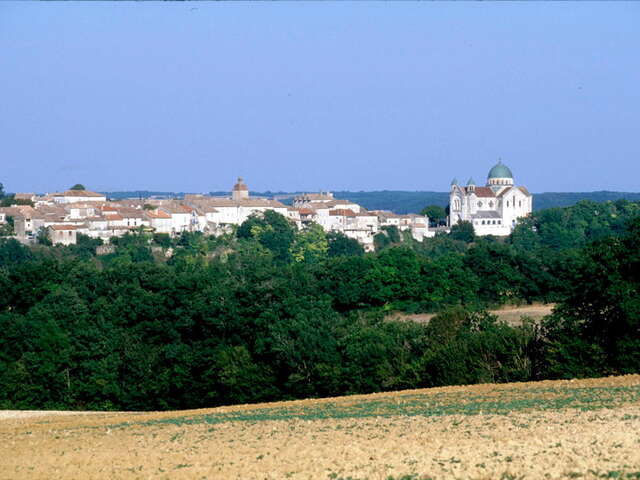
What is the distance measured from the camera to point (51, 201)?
549 ft

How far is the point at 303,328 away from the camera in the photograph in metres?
40.2

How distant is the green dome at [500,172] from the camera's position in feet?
573

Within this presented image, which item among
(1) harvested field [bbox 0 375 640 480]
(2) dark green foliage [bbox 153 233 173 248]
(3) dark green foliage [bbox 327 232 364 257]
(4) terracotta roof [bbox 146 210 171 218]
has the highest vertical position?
(4) terracotta roof [bbox 146 210 171 218]

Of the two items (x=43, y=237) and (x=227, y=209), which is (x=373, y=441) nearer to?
(x=43, y=237)

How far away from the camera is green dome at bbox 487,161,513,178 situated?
17475cm

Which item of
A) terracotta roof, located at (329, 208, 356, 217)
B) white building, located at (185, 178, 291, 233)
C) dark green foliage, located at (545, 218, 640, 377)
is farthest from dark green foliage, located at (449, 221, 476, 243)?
dark green foliage, located at (545, 218, 640, 377)

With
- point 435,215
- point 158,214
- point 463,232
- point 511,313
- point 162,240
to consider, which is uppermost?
point 158,214

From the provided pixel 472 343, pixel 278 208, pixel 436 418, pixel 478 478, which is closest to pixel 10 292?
pixel 472 343

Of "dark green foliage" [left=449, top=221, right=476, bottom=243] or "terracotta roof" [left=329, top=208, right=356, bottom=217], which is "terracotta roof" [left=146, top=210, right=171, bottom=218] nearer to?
"terracotta roof" [left=329, top=208, right=356, bottom=217]

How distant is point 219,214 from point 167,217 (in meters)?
16.6

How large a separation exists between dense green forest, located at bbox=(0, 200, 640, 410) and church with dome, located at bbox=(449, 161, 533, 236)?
92939 millimetres

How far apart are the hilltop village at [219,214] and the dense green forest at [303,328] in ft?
246

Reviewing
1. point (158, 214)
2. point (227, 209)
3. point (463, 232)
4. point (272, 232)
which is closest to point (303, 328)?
point (272, 232)

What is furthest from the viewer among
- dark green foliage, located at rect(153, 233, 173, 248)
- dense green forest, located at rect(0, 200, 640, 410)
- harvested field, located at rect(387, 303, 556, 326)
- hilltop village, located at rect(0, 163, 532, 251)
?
hilltop village, located at rect(0, 163, 532, 251)
